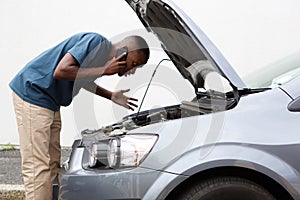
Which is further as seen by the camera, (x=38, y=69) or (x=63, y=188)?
(x=38, y=69)

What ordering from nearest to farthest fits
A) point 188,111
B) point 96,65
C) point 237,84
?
point 237,84 → point 188,111 → point 96,65

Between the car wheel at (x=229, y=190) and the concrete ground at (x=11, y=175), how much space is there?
2515 mm

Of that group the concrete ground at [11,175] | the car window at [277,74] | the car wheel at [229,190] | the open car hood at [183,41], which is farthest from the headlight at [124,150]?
the concrete ground at [11,175]

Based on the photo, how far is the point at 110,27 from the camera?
21.6ft

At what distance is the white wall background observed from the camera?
6246mm

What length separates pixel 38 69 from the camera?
12.0 ft

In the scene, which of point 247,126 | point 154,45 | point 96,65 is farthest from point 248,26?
point 247,126

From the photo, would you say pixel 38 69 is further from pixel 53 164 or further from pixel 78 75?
pixel 53 164

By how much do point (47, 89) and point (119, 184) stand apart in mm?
1173

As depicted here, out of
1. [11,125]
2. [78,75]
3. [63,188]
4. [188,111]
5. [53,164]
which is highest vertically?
[78,75]

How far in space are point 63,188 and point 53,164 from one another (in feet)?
3.58

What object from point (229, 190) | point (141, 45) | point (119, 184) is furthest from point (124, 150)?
point (141, 45)

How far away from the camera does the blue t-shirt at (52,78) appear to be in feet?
11.5

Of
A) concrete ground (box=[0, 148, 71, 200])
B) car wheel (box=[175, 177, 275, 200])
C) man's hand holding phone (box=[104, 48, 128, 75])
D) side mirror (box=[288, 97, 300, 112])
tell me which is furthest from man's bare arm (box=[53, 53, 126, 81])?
concrete ground (box=[0, 148, 71, 200])
